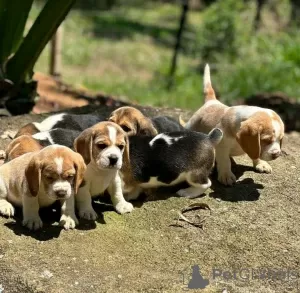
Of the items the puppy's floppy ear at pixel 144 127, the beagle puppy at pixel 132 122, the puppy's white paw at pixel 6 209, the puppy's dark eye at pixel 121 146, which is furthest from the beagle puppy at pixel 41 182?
the puppy's floppy ear at pixel 144 127

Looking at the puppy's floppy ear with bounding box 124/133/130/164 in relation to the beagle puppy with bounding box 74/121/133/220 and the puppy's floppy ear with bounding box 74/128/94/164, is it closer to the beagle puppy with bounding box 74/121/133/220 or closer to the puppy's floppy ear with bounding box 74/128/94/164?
the beagle puppy with bounding box 74/121/133/220

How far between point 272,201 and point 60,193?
2.14 metres

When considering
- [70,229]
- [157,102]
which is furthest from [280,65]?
[70,229]

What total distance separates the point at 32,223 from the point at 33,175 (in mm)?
472

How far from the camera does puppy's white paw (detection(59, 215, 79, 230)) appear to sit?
4703 millimetres

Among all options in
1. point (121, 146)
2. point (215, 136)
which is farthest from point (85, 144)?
point (215, 136)

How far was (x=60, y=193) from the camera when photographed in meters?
4.30

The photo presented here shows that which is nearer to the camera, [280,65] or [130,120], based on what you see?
[130,120]

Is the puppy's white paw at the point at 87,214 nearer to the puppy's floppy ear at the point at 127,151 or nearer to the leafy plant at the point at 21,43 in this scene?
the puppy's floppy ear at the point at 127,151

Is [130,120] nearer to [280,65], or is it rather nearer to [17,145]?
[17,145]

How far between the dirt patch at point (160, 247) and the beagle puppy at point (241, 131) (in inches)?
12.4

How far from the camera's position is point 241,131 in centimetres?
527

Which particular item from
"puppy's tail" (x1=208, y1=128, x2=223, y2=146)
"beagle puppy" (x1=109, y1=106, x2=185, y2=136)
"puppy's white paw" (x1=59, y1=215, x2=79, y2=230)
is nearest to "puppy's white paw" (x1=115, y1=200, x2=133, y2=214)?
"puppy's white paw" (x1=59, y1=215, x2=79, y2=230)

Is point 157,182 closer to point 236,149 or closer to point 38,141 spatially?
point 236,149
